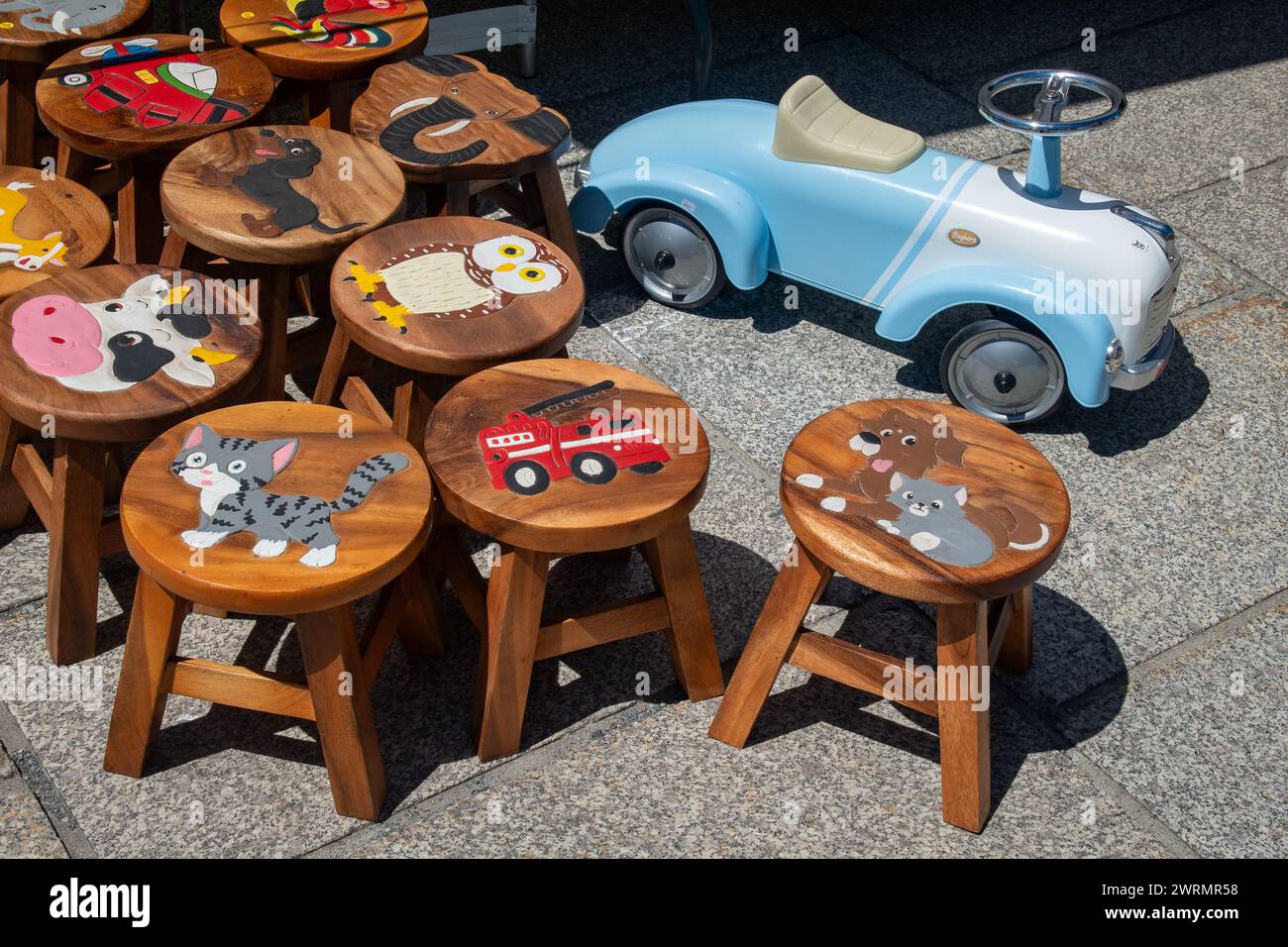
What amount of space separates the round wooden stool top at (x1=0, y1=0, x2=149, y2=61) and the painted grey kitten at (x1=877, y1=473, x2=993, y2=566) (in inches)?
101

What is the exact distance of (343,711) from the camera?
245 cm

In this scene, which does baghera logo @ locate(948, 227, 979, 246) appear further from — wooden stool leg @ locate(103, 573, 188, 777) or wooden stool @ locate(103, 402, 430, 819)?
wooden stool leg @ locate(103, 573, 188, 777)

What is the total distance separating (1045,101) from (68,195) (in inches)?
93.4

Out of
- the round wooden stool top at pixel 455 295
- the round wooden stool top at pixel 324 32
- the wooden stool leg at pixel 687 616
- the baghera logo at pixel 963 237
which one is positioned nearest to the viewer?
the wooden stool leg at pixel 687 616

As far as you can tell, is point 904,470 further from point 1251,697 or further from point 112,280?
point 112,280

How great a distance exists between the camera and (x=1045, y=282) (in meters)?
3.36

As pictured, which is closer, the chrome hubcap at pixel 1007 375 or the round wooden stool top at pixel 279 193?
the round wooden stool top at pixel 279 193

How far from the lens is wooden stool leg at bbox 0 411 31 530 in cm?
295

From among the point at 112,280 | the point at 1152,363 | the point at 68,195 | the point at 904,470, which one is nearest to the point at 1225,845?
the point at 904,470

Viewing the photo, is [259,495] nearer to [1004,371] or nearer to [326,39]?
[326,39]

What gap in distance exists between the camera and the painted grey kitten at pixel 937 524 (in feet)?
7.86

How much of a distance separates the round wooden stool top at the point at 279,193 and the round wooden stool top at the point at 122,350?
13cm

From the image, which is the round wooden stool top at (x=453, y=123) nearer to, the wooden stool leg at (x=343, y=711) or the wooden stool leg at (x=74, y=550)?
the wooden stool leg at (x=74, y=550)

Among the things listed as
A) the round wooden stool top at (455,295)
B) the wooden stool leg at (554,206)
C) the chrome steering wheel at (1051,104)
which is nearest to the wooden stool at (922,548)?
the round wooden stool top at (455,295)
